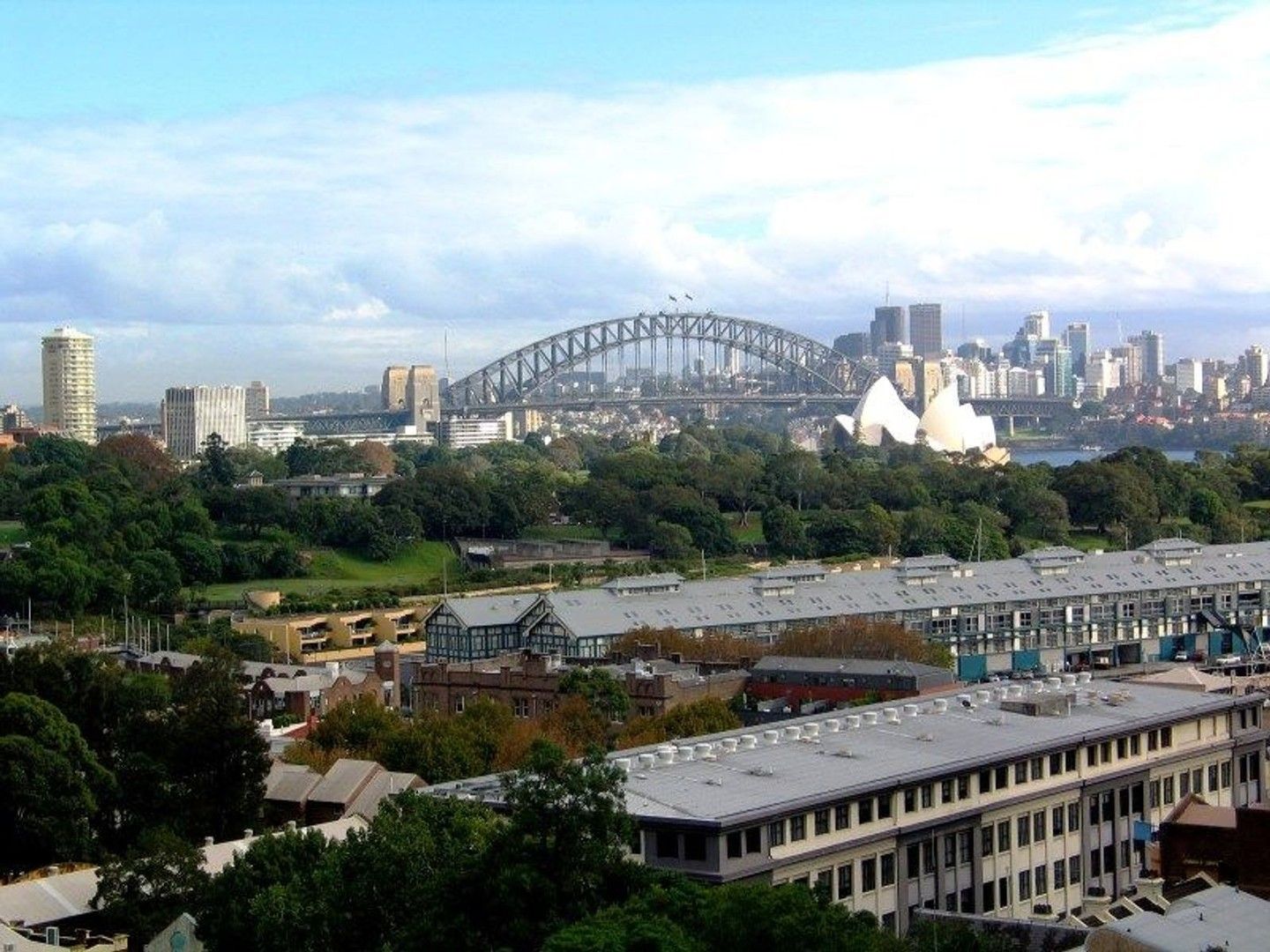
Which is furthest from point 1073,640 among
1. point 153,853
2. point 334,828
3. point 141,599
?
point 153,853

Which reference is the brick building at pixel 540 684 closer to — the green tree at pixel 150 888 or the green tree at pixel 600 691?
the green tree at pixel 600 691

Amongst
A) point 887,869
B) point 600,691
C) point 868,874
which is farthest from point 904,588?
point 868,874

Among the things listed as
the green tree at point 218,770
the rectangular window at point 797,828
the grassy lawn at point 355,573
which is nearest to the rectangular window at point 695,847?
the rectangular window at point 797,828

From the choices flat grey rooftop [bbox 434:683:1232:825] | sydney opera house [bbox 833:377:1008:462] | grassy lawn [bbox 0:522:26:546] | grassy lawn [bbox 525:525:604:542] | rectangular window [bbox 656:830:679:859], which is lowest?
grassy lawn [bbox 525:525:604:542]

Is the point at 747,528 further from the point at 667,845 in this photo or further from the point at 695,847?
the point at 695,847

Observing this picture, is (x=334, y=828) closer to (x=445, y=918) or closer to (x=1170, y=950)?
(x=445, y=918)

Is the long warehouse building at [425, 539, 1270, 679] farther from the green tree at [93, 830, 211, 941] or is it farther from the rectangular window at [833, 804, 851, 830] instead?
the green tree at [93, 830, 211, 941]

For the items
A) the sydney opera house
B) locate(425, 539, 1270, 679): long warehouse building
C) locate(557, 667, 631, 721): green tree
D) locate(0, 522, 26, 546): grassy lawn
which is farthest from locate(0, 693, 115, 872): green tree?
the sydney opera house
